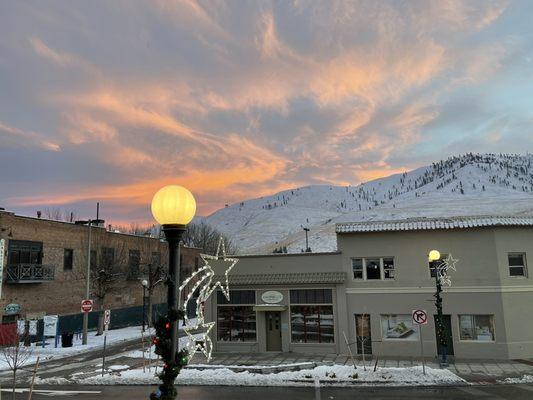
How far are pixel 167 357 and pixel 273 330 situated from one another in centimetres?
2264

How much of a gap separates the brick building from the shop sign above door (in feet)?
21.0

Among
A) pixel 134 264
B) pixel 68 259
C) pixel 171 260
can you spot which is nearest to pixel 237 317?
pixel 68 259

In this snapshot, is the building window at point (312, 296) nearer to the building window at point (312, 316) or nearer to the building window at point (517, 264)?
the building window at point (312, 316)

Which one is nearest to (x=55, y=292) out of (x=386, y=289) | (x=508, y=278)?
(x=386, y=289)

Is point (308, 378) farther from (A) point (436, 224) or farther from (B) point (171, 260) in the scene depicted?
(B) point (171, 260)

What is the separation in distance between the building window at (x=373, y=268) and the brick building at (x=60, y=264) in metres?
11.3

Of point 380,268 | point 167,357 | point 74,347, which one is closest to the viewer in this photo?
point 167,357

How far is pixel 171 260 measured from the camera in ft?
19.2

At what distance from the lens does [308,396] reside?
1673cm

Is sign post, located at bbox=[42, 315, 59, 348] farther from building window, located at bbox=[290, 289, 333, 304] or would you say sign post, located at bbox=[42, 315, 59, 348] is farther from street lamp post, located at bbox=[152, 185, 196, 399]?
street lamp post, located at bbox=[152, 185, 196, 399]

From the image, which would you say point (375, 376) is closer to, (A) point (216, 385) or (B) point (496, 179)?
(A) point (216, 385)

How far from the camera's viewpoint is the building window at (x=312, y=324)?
87.5 feet

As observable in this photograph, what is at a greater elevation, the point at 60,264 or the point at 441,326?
the point at 60,264

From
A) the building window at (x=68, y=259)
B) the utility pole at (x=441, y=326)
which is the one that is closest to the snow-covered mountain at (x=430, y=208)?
the building window at (x=68, y=259)
